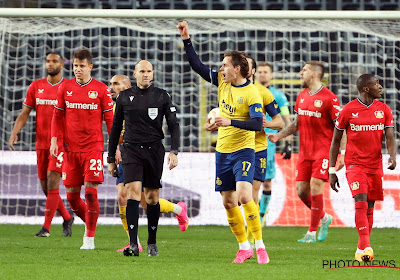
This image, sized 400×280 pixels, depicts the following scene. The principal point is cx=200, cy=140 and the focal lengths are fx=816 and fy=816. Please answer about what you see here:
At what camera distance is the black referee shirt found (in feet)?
23.8

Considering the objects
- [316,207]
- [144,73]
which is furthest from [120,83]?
[316,207]

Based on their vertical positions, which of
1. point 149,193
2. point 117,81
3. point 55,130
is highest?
point 117,81

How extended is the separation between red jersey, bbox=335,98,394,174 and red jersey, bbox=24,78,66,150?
4.14 m

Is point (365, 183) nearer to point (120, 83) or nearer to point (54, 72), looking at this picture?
point (120, 83)

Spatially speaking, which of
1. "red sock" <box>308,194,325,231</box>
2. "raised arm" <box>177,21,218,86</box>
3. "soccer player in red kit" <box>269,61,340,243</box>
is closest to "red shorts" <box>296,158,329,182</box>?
"soccer player in red kit" <box>269,61,340,243</box>

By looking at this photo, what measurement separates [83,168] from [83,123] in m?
0.46

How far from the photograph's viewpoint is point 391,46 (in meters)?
13.3

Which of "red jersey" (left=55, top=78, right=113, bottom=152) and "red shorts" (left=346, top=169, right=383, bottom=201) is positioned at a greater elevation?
"red jersey" (left=55, top=78, right=113, bottom=152)

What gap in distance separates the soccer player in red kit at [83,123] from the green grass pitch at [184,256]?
28.1 inches

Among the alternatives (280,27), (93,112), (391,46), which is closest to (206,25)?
(280,27)

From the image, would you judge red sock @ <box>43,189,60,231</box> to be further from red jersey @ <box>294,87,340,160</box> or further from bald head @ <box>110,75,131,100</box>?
red jersey @ <box>294,87,340,160</box>

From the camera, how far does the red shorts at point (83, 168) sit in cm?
809

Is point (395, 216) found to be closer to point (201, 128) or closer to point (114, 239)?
point (201, 128)

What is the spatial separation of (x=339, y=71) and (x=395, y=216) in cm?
326
